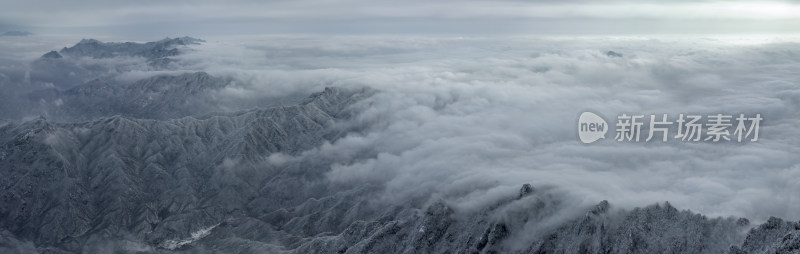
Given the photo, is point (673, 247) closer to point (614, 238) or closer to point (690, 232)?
point (690, 232)

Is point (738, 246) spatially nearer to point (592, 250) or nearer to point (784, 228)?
Answer: point (784, 228)

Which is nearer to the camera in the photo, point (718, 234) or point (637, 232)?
point (718, 234)

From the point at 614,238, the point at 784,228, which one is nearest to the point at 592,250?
the point at 614,238

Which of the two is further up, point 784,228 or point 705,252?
point 784,228

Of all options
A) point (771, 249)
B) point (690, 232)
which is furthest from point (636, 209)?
point (771, 249)

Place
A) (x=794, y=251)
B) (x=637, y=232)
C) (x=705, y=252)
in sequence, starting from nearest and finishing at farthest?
(x=794, y=251) < (x=705, y=252) < (x=637, y=232)

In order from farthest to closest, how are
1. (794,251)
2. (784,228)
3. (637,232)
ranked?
(637,232) < (784,228) < (794,251)

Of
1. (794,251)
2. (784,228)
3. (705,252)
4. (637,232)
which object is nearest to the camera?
(794,251)

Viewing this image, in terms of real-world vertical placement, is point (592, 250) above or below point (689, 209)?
below

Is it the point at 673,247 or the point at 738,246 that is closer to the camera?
the point at 738,246
